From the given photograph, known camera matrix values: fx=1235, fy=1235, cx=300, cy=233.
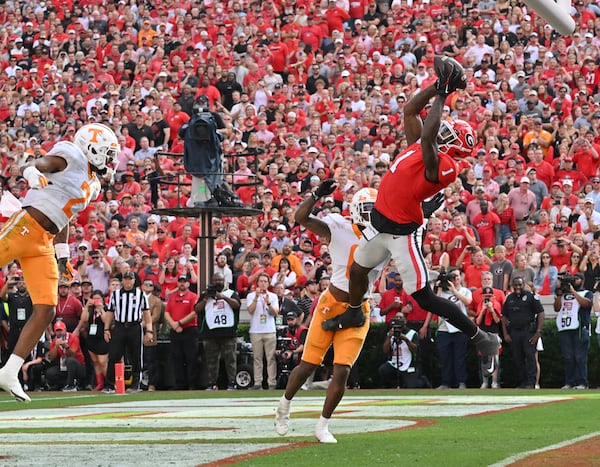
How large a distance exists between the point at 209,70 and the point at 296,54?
175 centimetres

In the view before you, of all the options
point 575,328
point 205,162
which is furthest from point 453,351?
point 205,162

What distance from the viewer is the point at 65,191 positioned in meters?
8.89

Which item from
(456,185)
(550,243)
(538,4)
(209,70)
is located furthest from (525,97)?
(538,4)

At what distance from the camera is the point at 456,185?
18953 mm

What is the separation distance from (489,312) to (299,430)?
803cm

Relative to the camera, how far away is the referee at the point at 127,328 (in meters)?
17.4

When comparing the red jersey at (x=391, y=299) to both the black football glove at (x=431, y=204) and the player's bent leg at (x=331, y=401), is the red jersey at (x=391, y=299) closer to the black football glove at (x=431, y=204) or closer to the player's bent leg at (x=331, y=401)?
the black football glove at (x=431, y=204)

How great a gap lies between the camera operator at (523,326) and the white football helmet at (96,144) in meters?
8.83

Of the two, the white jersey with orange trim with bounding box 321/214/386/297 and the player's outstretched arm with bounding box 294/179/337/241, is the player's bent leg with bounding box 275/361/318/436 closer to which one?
the white jersey with orange trim with bounding box 321/214/386/297

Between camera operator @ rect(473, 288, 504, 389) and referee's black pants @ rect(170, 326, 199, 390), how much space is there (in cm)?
419

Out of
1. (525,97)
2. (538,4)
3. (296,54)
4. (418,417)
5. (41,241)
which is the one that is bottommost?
(418,417)

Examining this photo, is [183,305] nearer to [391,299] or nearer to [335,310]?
[391,299]

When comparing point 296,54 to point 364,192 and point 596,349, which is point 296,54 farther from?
point 364,192

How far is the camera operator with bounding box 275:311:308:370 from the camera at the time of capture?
17.5 m
